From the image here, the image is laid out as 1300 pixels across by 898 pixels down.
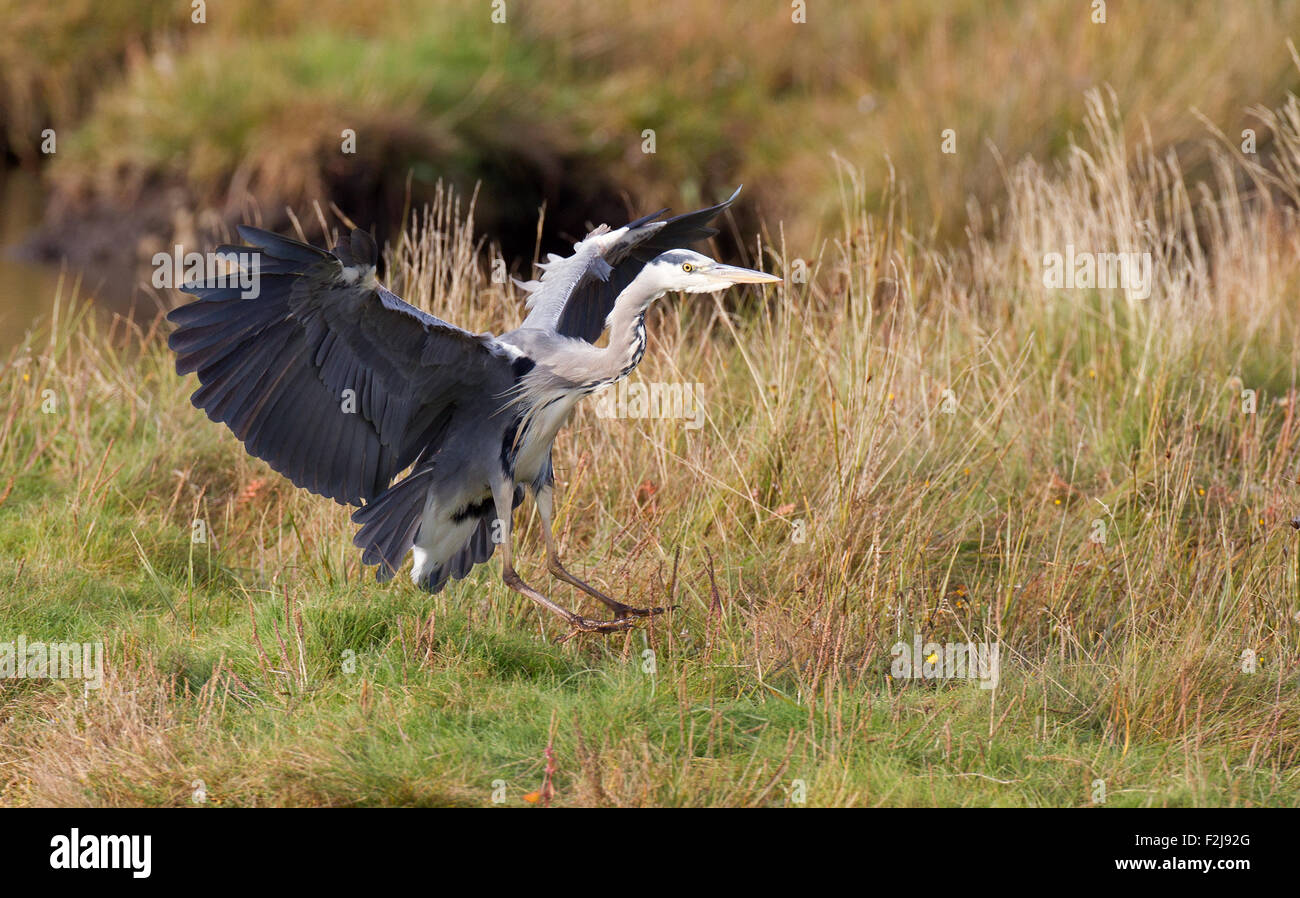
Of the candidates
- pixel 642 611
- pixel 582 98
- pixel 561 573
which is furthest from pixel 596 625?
pixel 582 98

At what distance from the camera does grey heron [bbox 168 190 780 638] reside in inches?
165

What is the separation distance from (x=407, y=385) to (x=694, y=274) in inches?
37.7

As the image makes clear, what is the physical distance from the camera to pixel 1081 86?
10242 mm

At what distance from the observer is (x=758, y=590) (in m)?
5.11

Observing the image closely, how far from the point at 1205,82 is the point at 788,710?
7.67 meters

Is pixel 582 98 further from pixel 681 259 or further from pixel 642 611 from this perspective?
pixel 642 611

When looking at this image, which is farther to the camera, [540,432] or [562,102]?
[562,102]

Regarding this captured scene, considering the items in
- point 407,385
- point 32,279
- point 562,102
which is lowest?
point 407,385

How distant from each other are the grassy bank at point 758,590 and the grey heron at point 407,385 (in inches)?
10.7

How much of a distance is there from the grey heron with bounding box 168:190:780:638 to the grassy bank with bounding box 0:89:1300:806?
0.27 meters

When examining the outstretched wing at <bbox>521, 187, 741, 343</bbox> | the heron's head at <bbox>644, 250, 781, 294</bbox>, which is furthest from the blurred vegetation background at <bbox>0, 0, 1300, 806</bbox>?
the heron's head at <bbox>644, 250, 781, 294</bbox>

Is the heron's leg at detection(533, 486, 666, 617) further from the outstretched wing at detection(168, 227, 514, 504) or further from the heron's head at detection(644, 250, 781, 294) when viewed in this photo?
the heron's head at detection(644, 250, 781, 294)

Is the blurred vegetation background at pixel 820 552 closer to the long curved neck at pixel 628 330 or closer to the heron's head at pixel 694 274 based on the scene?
the long curved neck at pixel 628 330

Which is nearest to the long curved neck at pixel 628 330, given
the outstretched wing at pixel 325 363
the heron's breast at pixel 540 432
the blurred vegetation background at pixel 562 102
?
the heron's breast at pixel 540 432
